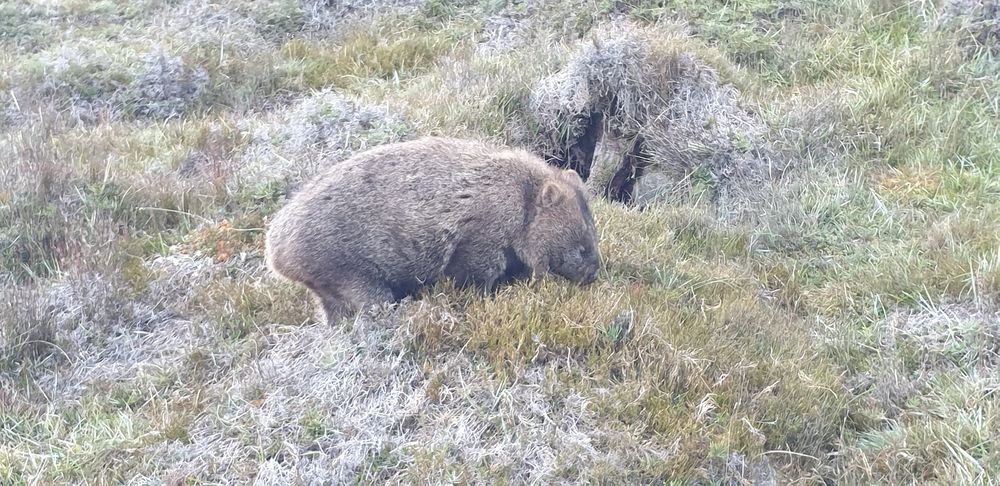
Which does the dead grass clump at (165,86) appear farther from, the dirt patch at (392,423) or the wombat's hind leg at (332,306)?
the dirt patch at (392,423)

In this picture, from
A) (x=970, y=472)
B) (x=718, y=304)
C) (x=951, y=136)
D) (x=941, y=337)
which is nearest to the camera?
(x=970, y=472)

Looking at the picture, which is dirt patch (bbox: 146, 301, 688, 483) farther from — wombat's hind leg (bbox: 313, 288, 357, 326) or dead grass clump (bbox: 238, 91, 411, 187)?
dead grass clump (bbox: 238, 91, 411, 187)

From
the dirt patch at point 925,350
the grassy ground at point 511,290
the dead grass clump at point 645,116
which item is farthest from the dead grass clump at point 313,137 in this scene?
the dirt patch at point 925,350

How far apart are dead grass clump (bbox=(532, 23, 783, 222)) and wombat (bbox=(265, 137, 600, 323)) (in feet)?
8.38

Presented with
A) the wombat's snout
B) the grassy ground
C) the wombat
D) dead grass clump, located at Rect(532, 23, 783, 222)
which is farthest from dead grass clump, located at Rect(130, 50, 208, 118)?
the wombat's snout

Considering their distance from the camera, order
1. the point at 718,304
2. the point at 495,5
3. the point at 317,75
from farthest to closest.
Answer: the point at 495,5 < the point at 317,75 < the point at 718,304

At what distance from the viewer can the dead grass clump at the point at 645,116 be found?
850 cm

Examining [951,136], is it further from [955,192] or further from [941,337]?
[941,337]

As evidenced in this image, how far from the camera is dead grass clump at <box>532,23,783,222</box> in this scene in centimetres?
850

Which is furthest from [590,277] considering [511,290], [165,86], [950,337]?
[165,86]

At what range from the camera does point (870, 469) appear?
5.12 meters

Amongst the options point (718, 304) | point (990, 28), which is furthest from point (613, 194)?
point (990, 28)

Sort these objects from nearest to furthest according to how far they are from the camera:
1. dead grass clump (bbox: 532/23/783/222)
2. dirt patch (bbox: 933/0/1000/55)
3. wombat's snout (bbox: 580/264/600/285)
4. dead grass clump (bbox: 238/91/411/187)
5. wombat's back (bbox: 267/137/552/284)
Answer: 1. wombat's back (bbox: 267/137/552/284)
2. wombat's snout (bbox: 580/264/600/285)
3. dead grass clump (bbox: 238/91/411/187)
4. dead grass clump (bbox: 532/23/783/222)
5. dirt patch (bbox: 933/0/1000/55)

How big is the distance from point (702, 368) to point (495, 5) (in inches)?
260
